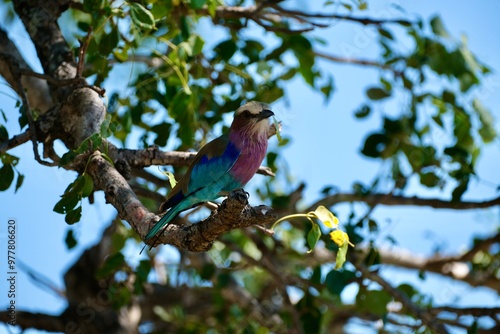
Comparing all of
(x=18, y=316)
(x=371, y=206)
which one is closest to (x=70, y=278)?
(x=18, y=316)

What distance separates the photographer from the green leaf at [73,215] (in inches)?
101

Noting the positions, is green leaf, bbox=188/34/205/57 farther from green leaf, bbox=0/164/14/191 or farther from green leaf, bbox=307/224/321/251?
green leaf, bbox=307/224/321/251

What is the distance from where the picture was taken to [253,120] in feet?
8.63

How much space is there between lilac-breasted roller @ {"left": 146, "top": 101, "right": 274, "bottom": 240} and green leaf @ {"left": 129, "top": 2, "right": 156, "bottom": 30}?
0.49 m

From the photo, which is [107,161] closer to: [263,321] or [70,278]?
[263,321]

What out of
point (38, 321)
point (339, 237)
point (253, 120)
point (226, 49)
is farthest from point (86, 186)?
point (38, 321)

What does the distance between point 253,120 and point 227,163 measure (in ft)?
0.70

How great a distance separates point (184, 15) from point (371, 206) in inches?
54.3

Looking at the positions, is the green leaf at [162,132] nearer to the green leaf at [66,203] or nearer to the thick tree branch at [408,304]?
the green leaf at [66,203]

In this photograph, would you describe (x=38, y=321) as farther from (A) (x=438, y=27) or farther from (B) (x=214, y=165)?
(A) (x=438, y=27)

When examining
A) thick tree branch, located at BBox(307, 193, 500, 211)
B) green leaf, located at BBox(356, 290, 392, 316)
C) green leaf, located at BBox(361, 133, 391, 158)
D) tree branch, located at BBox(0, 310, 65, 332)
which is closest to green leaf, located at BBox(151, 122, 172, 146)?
thick tree branch, located at BBox(307, 193, 500, 211)

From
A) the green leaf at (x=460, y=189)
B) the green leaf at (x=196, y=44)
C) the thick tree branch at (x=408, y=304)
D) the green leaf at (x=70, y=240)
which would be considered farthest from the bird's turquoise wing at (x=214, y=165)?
the green leaf at (x=460, y=189)

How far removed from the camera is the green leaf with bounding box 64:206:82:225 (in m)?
2.56

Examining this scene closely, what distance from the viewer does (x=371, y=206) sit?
3832 mm
